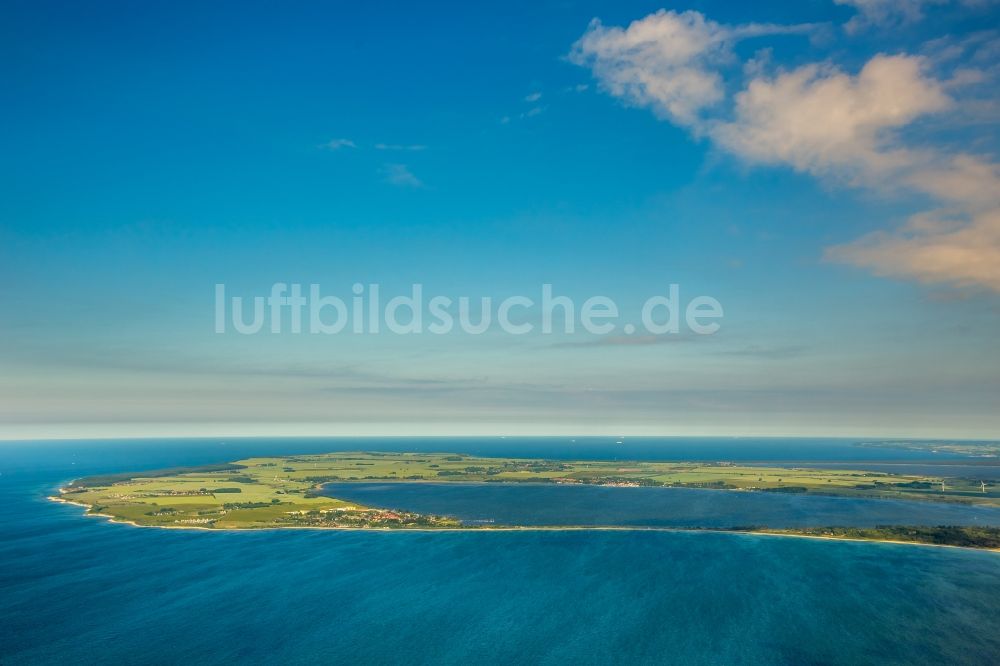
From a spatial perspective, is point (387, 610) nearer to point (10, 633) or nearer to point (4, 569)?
point (10, 633)

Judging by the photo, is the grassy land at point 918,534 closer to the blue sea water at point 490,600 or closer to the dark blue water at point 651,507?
the blue sea water at point 490,600

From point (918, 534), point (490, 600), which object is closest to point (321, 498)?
point (490, 600)

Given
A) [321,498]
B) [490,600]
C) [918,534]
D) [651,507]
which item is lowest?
[651,507]

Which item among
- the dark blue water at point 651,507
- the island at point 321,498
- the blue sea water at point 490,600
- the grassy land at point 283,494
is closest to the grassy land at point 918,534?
the island at point 321,498

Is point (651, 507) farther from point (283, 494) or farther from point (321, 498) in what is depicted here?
point (283, 494)

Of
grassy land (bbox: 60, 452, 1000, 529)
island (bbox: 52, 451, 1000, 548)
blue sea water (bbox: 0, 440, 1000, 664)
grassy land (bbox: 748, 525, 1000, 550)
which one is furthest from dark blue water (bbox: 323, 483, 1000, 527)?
blue sea water (bbox: 0, 440, 1000, 664)

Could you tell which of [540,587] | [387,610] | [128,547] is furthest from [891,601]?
[128,547]
